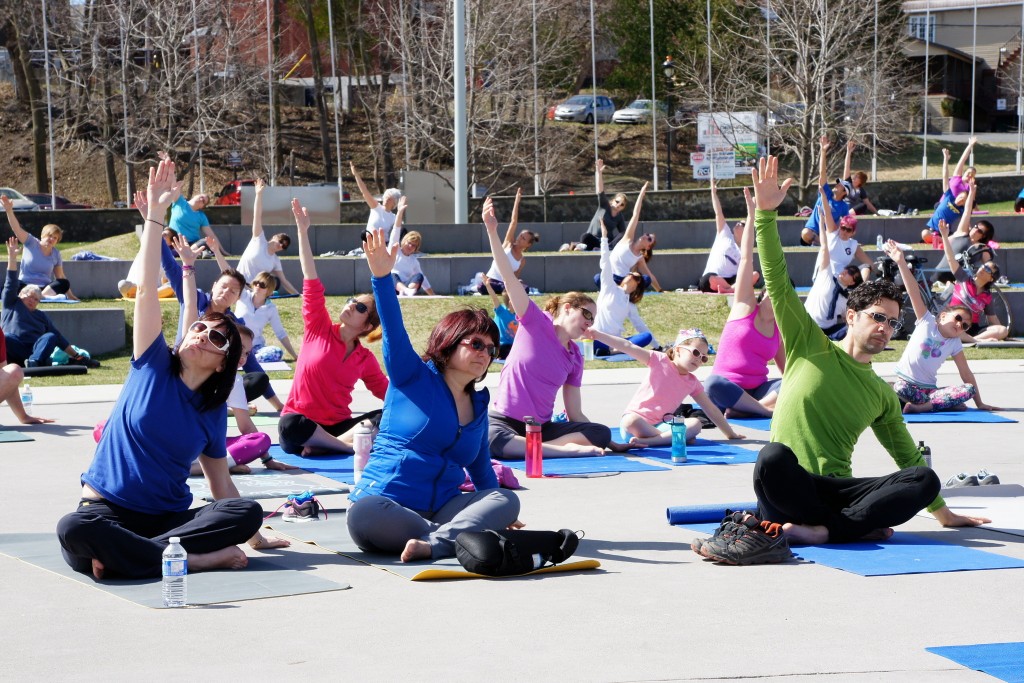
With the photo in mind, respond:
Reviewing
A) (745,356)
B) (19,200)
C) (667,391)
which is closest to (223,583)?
(667,391)

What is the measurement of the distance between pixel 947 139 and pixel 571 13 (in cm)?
1550

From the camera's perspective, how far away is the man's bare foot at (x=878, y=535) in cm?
735

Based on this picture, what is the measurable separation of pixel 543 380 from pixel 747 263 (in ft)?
5.51

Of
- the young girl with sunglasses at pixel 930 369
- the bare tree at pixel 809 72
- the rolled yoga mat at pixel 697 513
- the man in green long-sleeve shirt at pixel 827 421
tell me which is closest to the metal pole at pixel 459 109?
the bare tree at pixel 809 72

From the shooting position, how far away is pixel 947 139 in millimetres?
53156

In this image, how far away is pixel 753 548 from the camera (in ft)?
22.2

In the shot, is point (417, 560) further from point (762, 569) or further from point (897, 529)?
point (897, 529)

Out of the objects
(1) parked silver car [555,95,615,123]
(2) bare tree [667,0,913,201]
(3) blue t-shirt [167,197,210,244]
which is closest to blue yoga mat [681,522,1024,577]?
(3) blue t-shirt [167,197,210,244]

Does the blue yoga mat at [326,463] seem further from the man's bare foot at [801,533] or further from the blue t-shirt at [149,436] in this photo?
the man's bare foot at [801,533]

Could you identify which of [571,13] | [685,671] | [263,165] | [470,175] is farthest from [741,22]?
[685,671]

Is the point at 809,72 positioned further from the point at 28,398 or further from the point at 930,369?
the point at 28,398

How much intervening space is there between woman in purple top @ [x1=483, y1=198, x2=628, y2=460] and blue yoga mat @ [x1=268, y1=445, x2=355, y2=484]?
107 centimetres

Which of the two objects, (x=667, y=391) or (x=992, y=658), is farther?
(x=667, y=391)

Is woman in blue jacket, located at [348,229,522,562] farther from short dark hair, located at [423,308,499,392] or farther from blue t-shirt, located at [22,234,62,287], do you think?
blue t-shirt, located at [22,234,62,287]
